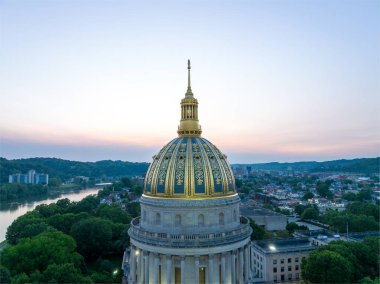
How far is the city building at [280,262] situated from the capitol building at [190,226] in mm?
14454

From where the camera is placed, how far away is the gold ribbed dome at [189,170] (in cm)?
3947

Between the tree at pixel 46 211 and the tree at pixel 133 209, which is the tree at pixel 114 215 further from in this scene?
the tree at pixel 46 211

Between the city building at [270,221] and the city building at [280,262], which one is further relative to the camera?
the city building at [270,221]

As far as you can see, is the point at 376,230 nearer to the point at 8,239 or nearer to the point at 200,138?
the point at 200,138

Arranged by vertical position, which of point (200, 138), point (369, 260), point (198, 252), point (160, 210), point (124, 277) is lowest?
point (124, 277)

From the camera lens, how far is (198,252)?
37.4 m

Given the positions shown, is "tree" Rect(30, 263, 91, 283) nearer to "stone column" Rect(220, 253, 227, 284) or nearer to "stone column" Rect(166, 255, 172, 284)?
"stone column" Rect(166, 255, 172, 284)

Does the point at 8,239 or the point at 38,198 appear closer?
the point at 8,239

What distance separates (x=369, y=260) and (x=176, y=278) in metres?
29.6

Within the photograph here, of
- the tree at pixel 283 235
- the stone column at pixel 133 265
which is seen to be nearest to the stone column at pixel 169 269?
the stone column at pixel 133 265

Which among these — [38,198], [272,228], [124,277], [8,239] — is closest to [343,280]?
[124,277]

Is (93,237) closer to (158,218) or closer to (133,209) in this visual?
(158,218)

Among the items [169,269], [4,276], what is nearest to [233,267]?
[169,269]

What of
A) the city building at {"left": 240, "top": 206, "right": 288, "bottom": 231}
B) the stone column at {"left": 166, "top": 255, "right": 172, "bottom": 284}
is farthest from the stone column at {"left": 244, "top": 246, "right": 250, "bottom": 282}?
the city building at {"left": 240, "top": 206, "right": 288, "bottom": 231}
